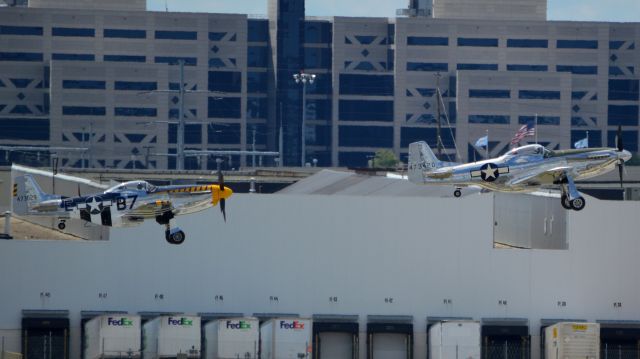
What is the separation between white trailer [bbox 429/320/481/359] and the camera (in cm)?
8712

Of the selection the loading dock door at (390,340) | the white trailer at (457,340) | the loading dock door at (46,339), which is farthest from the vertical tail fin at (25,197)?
the white trailer at (457,340)

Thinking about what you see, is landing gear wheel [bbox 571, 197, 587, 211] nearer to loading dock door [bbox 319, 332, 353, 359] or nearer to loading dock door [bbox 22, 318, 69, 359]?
loading dock door [bbox 319, 332, 353, 359]

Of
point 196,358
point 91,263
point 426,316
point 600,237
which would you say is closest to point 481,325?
point 426,316

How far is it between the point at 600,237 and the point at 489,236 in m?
6.74

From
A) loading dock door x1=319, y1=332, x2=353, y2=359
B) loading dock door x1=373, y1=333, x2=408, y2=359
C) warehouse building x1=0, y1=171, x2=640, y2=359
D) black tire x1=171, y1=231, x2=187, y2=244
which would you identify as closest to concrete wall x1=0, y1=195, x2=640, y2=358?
warehouse building x1=0, y1=171, x2=640, y2=359

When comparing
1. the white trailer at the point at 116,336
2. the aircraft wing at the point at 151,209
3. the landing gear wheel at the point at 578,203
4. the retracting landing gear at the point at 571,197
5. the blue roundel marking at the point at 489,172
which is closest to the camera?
the aircraft wing at the point at 151,209

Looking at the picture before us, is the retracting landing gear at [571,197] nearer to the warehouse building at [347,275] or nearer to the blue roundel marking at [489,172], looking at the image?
the blue roundel marking at [489,172]

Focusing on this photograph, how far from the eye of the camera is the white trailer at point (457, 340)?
286 ft

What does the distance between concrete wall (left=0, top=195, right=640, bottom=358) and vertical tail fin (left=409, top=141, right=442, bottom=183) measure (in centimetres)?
999

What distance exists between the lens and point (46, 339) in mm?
88875

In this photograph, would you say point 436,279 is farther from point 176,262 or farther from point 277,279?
point 176,262

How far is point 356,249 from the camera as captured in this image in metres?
91.2

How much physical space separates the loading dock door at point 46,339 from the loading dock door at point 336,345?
15.2 metres

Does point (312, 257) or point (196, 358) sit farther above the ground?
point (312, 257)
